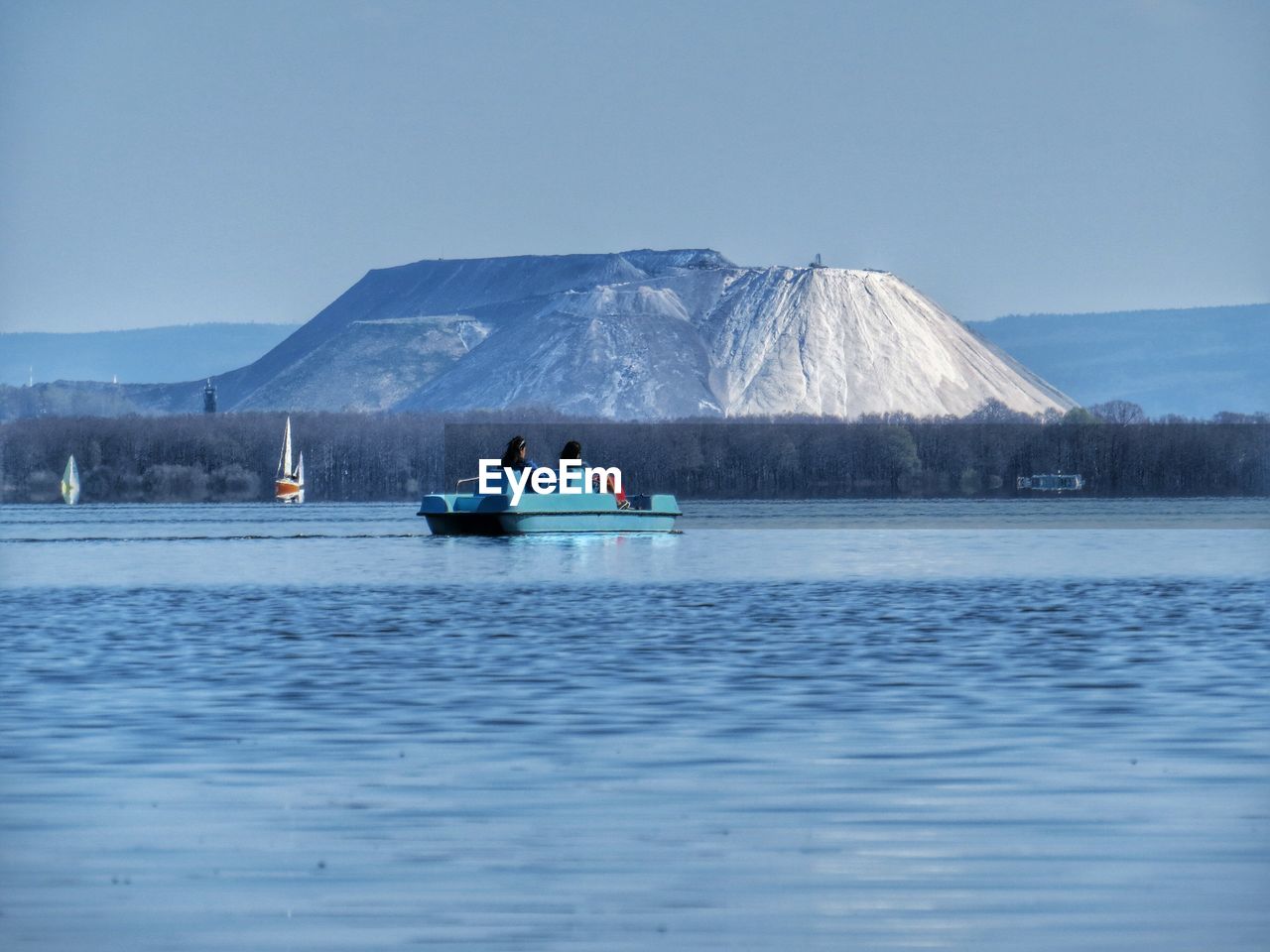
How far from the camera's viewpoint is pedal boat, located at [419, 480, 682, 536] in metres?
62.7

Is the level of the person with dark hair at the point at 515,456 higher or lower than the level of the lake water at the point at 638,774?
higher

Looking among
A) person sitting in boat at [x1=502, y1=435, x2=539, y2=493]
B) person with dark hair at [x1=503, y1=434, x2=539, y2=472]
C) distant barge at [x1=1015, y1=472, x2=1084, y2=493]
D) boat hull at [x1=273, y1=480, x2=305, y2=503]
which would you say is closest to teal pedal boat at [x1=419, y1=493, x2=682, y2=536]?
person sitting in boat at [x1=502, y1=435, x2=539, y2=493]

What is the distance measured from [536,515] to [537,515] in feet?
0.09

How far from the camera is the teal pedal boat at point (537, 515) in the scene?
6269 centimetres

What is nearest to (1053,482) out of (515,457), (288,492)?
(288,492)

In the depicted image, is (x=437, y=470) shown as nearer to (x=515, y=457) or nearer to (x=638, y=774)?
(x=515, y=457)

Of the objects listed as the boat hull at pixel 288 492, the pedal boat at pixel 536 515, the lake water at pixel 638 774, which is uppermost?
the boat hull at pixel 288 492

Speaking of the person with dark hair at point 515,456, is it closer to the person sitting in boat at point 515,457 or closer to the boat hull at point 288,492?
the person sitting in boat at point 515,457

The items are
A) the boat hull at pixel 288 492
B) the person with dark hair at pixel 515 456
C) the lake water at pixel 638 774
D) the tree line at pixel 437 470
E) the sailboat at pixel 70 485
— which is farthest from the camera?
the tree line at pixel 437 470

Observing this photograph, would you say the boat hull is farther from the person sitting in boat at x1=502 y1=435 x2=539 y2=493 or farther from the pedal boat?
the person sitting in boat at x1=502 y1=435 x2=539 y2=493

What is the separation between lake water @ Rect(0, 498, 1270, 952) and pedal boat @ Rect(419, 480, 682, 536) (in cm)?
2781

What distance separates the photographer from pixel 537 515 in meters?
62.6

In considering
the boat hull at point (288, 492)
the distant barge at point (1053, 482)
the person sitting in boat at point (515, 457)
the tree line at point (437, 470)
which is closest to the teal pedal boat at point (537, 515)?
the person sitting in boat at point (515, 457)

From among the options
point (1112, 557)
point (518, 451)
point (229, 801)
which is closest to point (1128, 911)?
point (229, 801)
